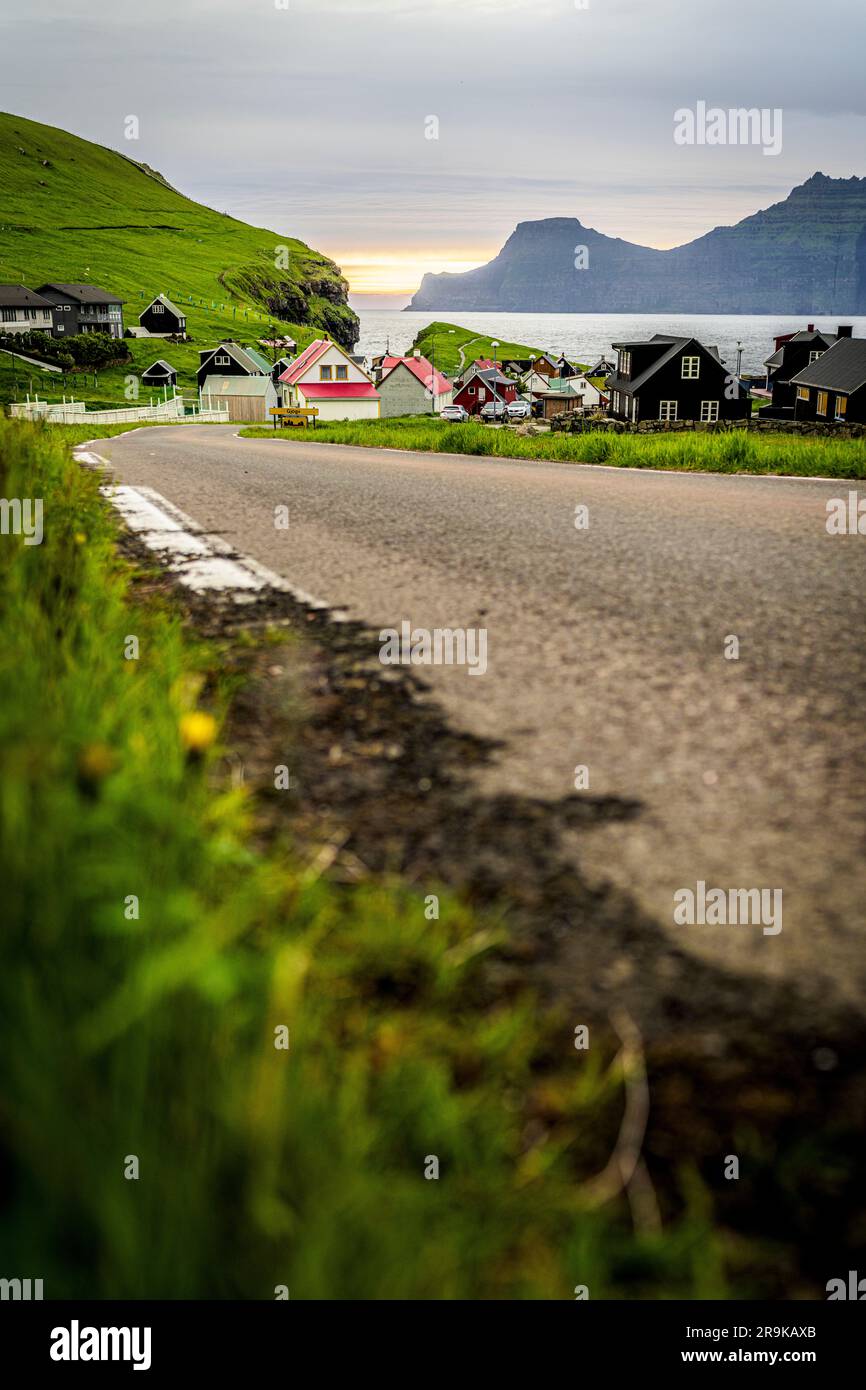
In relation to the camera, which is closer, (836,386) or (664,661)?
(664,661)

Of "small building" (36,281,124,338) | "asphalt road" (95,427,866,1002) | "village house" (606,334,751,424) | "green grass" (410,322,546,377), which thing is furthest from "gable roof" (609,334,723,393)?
"green grass" (410,322,546,377)

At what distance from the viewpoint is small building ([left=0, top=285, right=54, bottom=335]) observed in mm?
126625

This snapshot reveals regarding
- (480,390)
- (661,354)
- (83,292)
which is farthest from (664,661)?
(83,292)

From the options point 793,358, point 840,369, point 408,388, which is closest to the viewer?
point 840,369

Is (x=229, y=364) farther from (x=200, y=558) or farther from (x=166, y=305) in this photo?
(x=200, y=558)

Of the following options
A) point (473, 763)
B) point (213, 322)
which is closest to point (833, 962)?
point (473, 763)

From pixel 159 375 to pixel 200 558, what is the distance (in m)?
119

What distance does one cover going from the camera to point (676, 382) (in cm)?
6825

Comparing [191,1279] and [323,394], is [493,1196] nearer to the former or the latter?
[191,1279]

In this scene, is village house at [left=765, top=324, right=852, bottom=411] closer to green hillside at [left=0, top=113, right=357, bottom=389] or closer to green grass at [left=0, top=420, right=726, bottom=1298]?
green hillside at [left=0, top=113, right=357, bottom=389]

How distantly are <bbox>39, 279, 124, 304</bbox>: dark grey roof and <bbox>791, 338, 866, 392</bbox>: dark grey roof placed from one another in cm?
10261

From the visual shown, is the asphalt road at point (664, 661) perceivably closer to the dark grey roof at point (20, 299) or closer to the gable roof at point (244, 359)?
the gable roof at point (244, 359)

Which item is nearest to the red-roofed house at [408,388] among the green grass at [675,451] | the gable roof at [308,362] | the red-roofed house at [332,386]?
the gable roof at [308,362]

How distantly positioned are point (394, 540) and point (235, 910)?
5773 mm
